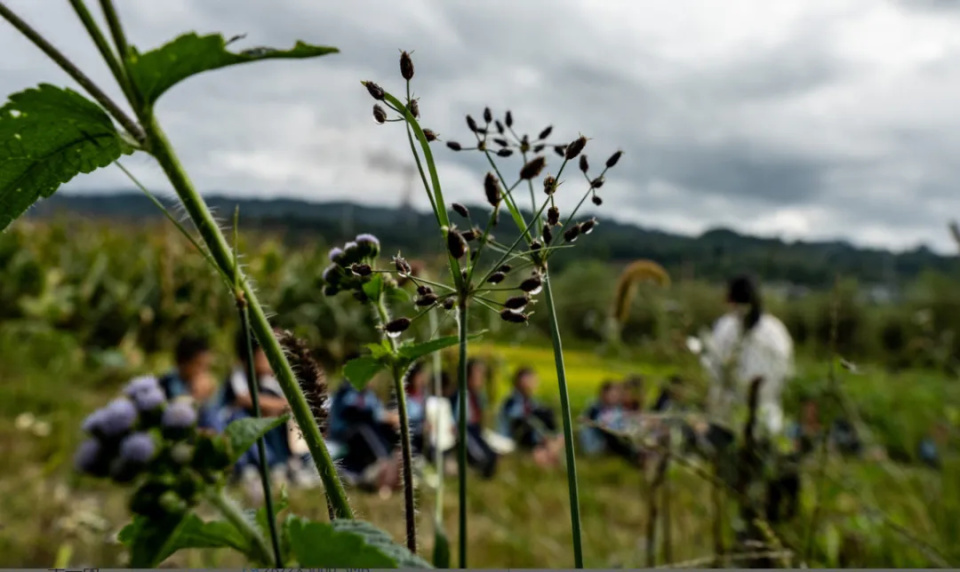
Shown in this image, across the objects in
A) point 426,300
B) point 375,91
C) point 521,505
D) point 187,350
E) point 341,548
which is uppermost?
point 375,91

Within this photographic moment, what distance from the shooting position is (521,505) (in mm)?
4660

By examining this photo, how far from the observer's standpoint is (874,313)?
1809 cm

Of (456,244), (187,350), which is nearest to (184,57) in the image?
(456,244)

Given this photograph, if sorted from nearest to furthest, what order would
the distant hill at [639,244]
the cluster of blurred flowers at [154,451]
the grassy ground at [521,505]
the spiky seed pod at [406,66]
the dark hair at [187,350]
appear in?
the cluster of blurred flowers at [154,451] < the spiky seed pod at [406,66] < the distant hill at [639,244] < the grassy ground at [521,505] < the dark hair at [187,350]

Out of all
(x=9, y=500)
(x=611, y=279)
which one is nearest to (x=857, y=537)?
(x=9, y=500)

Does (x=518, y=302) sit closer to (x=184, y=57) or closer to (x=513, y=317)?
(x=513, y=317)

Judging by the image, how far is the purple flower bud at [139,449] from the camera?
0.31 meters

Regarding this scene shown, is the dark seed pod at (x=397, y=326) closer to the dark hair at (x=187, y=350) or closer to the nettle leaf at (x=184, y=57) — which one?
the nettle leaf at (x=184, y=57)

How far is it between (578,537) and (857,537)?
2198 millimetres

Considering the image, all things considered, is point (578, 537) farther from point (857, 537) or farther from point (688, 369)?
point (857, 537)

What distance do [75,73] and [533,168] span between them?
0.69ft

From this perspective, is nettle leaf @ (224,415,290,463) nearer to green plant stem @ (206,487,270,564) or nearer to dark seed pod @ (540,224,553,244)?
green plant stem @ (206,487,270,564)

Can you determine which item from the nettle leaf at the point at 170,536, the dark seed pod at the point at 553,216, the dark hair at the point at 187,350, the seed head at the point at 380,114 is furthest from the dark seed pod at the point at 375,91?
the dark hair at the point at 187,350

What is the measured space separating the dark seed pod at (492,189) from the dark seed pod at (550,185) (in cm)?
4
